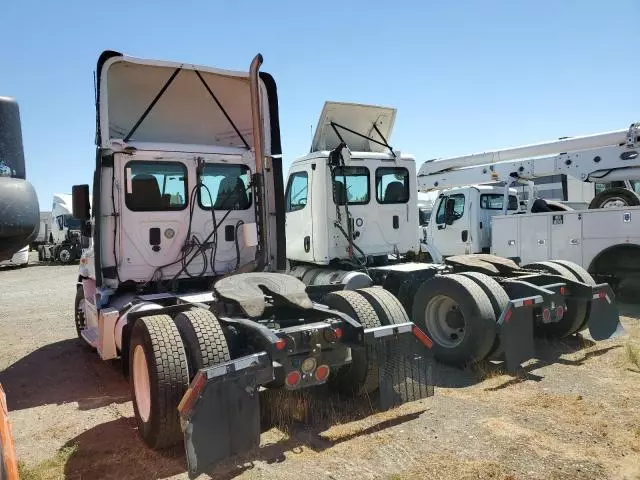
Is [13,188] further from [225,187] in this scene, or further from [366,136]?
[366,136]

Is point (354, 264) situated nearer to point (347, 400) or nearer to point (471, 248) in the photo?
point (347, 400)

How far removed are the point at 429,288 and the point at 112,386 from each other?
12.3ft

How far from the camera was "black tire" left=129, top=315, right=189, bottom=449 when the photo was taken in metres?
3.72

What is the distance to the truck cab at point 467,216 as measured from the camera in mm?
12211

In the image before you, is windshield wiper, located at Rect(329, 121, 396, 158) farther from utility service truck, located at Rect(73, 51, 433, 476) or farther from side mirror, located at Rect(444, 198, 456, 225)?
side mirror, located at Rect(444, 198, 456, 225)

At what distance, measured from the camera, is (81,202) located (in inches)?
242

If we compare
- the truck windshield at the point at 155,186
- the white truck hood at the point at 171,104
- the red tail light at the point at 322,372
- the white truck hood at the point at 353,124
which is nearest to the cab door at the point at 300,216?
the white truck hood at the point at 353,124

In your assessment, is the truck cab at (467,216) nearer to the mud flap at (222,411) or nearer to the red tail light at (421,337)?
the red tail light at (421,337)

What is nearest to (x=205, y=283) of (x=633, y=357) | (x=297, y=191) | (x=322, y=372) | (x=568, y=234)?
(x=297, y=191)

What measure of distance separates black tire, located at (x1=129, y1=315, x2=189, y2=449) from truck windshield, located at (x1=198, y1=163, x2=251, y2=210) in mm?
2782

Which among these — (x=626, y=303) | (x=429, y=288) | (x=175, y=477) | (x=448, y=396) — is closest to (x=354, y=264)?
(x=429, y=288)

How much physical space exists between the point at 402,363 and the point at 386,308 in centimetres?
53

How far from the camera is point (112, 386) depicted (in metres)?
5.69

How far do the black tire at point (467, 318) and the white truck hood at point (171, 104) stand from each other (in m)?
2.87
